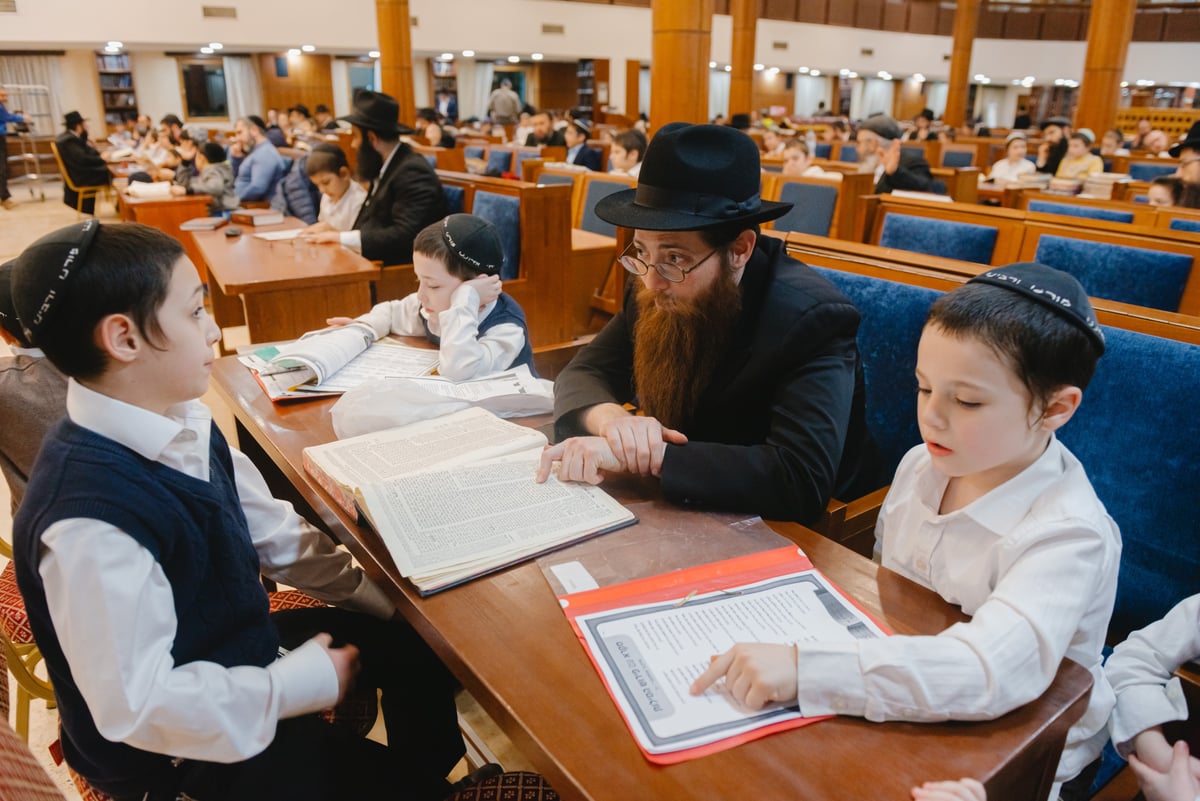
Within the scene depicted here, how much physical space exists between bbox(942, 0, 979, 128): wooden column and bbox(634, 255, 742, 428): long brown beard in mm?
20193

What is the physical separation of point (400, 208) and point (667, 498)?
3.09m

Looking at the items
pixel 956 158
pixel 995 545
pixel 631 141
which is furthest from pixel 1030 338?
pixel 956 158

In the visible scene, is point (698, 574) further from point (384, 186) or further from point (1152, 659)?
point (384, 186)

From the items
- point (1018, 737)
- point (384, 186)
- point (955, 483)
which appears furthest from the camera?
point (384, 186)

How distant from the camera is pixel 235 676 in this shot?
1124 millimetres

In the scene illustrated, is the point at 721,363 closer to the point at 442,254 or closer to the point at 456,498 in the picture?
the point at 456,498

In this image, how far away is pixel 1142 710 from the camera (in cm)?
125

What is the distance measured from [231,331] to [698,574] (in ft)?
18.5

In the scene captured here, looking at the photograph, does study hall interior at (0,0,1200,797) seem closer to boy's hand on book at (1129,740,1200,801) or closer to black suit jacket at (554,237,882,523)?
black suit jacket at (554,237,882,523)

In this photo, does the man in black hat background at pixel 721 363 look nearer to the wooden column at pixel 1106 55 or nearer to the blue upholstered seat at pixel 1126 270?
the blue upholstered seat at pixel 1126 270

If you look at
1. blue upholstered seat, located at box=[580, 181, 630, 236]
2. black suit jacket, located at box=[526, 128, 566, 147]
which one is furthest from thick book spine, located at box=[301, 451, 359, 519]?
black suit jacket, located at box=[526, 128, 566, 147]

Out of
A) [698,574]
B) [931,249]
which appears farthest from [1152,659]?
[931,249]

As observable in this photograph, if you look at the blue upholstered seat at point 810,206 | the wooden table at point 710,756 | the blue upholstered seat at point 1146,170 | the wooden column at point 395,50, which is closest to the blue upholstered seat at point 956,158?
the blue upholstered seat at point 1146,170

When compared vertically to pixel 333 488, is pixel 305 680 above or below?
below
